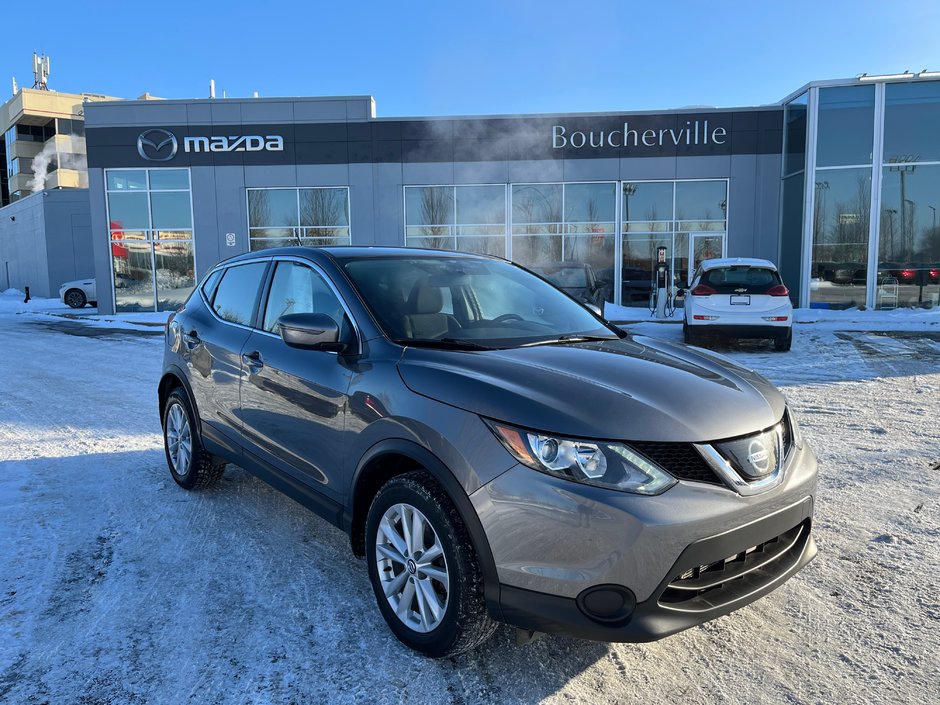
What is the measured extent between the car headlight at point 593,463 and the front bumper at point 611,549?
0.03 m

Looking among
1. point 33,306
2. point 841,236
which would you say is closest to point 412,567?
point 841,236

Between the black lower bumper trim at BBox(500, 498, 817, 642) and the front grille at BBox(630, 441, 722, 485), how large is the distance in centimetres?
21

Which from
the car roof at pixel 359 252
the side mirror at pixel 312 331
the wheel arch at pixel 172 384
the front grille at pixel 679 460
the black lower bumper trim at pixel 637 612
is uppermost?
the car roof at pixel 359 252

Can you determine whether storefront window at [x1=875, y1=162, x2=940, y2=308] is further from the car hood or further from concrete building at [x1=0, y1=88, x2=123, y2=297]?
concrete building at [x1=0, y1=88, x2=123, y2=297]

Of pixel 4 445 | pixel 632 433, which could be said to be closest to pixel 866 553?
pixel 632 433

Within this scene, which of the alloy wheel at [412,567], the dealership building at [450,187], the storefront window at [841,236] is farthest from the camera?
the dealership building at [450,187]

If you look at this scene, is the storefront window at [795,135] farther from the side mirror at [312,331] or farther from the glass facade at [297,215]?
the side mirror at [312,331]

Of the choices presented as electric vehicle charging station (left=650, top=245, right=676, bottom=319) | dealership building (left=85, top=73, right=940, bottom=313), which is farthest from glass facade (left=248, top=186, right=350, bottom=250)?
electric vehicle charging station (left=650, top=245, right=676, bottom=319)

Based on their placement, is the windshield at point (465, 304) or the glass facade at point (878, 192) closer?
the windshield at point (465, 304)

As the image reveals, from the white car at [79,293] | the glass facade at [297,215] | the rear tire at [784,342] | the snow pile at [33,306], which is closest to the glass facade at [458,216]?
the glass facade at [297,215]

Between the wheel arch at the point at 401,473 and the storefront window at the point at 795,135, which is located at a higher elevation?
the storefront window at the point at 795,135

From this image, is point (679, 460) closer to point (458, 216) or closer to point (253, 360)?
point (253, 360)

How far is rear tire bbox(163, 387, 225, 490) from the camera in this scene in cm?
460

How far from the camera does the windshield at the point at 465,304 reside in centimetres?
326
